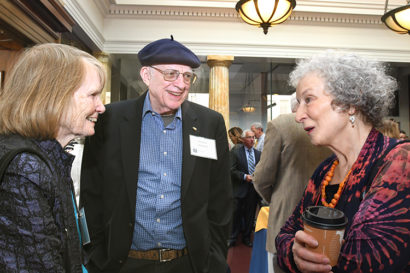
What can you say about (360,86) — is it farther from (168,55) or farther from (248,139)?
(248,139)

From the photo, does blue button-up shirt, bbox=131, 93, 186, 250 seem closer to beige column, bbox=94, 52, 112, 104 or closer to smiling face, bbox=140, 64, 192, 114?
smiling face, bbox=140, 64, 192, 114

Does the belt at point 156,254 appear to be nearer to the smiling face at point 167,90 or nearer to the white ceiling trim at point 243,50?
the smiling face at point 167,90

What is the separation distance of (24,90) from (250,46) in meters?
6.32

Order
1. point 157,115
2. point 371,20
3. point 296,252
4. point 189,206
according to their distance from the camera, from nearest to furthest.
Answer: point 296,252
point 189,206
point 157,115
point 371,20

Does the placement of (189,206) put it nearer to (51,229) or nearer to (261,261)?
(51,229)

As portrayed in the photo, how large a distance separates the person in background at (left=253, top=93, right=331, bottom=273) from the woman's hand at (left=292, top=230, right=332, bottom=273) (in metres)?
1.31

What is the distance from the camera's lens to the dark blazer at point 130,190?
5.02 feet

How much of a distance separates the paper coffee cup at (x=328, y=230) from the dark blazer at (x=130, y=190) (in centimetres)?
80

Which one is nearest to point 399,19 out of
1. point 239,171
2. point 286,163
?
point 286,163

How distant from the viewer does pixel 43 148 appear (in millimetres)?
955

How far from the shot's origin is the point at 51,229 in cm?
86

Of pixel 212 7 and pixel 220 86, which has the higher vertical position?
pixel 212 7

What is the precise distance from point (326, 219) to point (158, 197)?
0.93m

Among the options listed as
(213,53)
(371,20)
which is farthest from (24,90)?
(371,20)
